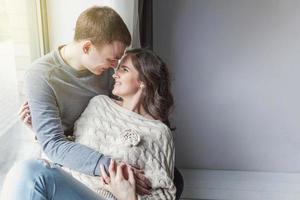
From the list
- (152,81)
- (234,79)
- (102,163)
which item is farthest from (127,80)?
(234,79)

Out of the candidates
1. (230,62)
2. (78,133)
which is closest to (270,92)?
(230,62)

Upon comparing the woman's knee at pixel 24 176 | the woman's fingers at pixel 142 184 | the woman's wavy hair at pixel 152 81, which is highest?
the woman's wavy hair at pixel 152 81

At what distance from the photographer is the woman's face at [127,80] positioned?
1455mm

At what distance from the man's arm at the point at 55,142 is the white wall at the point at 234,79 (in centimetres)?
114

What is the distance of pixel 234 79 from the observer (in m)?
2.33

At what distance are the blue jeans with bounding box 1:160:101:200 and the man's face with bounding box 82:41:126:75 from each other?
39cm

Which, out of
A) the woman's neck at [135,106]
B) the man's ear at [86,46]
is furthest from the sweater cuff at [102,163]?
the man's ear at [86,46]

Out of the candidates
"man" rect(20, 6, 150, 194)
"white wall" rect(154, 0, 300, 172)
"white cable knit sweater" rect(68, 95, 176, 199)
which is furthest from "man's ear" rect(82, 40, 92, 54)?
"white wall" rect(154, 0, 300, 172)

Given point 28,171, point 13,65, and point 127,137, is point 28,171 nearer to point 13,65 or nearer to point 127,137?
point 127,137

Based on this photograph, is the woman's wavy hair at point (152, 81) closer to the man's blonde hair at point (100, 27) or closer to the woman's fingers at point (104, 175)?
the man's blonde hair at point (100, 27)

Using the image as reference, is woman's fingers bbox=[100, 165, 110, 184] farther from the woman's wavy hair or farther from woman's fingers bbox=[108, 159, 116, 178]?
the woman's wavy hair

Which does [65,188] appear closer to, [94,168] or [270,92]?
[94,168]

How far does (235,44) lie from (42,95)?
1365 millimetres

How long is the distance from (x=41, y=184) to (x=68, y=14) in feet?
2.84
